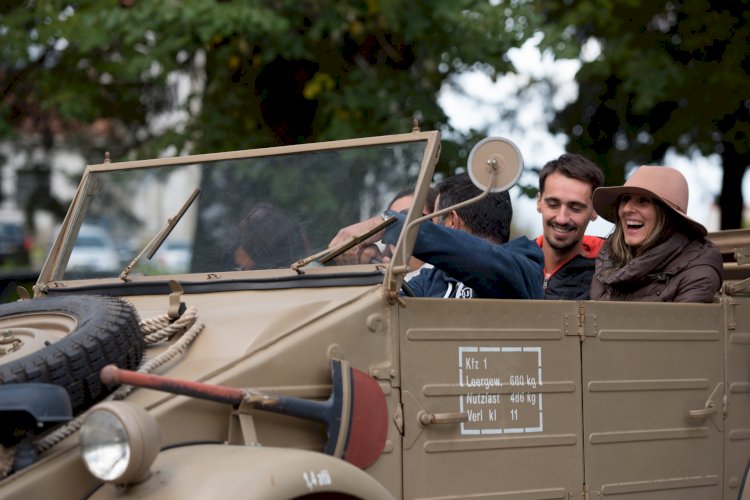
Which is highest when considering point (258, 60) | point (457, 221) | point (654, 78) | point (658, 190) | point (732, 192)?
point (258, 60)

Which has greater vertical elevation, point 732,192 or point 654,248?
point 732,192

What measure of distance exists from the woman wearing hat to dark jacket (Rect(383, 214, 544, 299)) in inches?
22.2

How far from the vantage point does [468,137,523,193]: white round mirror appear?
3914mm

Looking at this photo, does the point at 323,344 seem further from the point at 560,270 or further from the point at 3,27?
the point at 3,27

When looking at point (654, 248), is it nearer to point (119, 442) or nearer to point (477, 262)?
point (477, 262)

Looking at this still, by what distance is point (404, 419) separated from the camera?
13.0 feet

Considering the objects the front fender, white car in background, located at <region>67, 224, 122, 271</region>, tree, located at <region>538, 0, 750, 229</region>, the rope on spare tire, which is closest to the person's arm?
the front fender

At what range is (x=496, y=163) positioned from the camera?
12.9ft

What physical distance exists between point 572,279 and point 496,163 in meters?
1.81

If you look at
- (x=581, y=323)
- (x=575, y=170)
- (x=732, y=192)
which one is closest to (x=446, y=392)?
(x=581, y=323)

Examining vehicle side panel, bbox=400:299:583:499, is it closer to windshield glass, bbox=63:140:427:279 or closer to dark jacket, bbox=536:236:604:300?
windshield glass, bbox=63:140:427:279

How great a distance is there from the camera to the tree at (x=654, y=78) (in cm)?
1163

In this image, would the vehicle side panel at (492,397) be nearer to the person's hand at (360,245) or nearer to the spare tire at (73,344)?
the person's hand at (360,245)

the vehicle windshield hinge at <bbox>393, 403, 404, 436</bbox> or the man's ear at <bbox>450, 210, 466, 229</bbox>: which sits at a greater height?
the man's ear at <bbox>450, 210, 466, 229</bbox>
